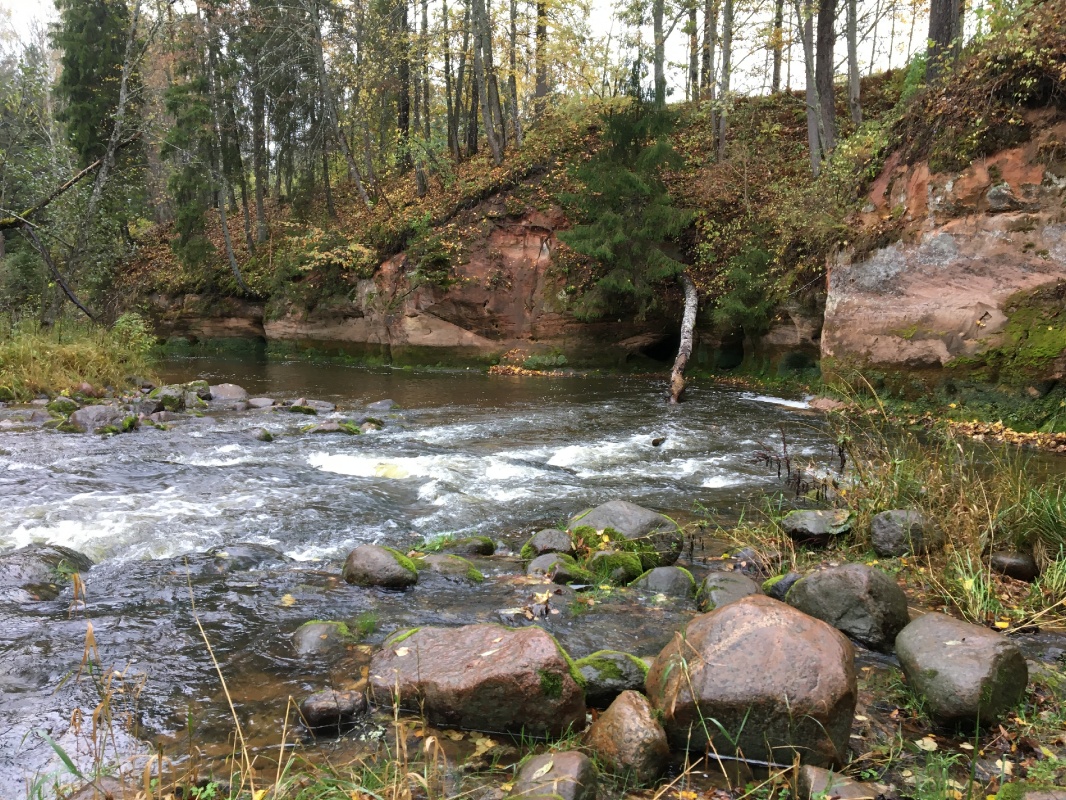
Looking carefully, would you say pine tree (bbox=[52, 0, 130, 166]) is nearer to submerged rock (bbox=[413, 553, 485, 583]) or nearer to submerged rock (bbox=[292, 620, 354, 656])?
submerged rock (bbox=[413, 553, 485, 583])

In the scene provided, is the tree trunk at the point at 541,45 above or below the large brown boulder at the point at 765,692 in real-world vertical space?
above

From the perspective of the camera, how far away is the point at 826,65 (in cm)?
1587

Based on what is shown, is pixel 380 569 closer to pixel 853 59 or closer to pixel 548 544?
pixel 548 544

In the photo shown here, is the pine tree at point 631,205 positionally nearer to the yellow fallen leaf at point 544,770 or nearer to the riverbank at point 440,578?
the riverbank at point 440,578

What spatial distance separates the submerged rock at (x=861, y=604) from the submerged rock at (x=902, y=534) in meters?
1.20

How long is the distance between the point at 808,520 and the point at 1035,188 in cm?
809

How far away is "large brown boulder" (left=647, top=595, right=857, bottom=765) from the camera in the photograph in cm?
275

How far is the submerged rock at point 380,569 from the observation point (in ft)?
15.9

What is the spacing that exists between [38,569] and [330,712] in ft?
10.0

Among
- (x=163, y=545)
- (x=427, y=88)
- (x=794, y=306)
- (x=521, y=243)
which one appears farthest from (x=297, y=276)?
(x=163, y=545)

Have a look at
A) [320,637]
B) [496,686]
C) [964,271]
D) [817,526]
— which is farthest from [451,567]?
[964,271]

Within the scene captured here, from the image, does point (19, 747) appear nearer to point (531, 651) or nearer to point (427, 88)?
point (531, 651)

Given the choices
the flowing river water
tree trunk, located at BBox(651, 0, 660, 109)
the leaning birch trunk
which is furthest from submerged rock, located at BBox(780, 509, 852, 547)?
tree trunk, located at BBox(651, 0, 660, 109)

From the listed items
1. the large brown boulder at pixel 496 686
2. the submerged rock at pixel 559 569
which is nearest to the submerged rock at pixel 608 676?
the large brown boulder at pixel 496 686
